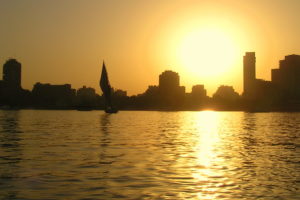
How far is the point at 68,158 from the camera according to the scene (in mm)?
40219

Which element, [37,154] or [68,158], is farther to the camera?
[37,154]

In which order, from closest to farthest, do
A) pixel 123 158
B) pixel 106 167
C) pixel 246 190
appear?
pixel 246 190
pixel 106 167
pixel 123 158

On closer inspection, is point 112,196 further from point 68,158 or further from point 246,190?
point 68,158

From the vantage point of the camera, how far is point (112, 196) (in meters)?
24.3

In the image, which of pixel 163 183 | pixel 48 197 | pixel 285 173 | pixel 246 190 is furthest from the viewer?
→ pixel 285 173

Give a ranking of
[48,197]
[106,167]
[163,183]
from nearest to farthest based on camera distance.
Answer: [48,197] → [163,183] → [106,167]

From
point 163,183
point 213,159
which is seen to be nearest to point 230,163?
point 213,159

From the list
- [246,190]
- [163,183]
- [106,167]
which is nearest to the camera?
[246,190]

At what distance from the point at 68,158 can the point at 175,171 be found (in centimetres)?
1102

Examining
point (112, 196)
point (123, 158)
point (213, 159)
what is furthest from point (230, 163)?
point (112, 196)

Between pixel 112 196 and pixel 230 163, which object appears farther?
pixel 230 163

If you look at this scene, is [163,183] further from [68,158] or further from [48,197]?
[68,158]

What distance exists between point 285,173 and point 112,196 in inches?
564

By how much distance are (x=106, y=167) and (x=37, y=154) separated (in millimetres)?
10535
